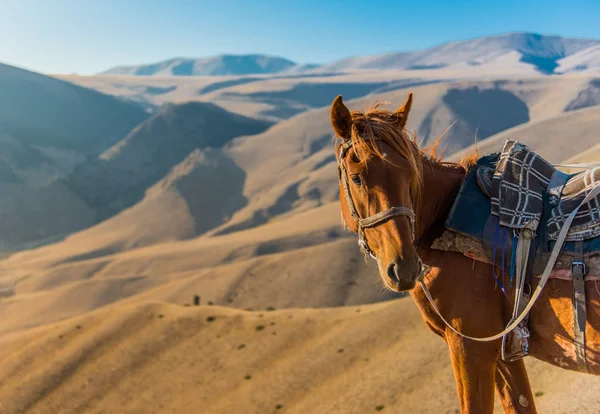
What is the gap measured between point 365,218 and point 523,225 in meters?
1.42

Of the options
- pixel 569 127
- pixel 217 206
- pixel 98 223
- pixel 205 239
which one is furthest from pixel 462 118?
pixel 98 223

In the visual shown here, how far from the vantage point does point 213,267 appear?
143ft

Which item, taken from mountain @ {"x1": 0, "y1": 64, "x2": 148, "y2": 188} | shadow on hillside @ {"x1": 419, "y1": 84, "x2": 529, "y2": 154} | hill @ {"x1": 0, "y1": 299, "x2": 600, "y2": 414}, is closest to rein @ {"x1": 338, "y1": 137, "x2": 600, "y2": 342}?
hill @ {"x1": 0, "y1": 299, "x2": 600, "y2": 414}

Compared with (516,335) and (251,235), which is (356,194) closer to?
(516,335)

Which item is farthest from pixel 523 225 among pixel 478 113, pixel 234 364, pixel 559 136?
pixel 478 113

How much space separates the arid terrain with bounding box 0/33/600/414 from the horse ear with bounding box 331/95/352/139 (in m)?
5.36

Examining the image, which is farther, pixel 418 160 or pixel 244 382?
pixel 244 382

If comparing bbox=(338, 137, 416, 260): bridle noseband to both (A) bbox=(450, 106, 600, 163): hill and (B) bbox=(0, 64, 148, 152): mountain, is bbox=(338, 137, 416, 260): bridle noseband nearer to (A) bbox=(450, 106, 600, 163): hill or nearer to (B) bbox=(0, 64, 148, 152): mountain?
(A) bbox=(450, 106, 600, 163): hill

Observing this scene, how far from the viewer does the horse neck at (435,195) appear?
412cm

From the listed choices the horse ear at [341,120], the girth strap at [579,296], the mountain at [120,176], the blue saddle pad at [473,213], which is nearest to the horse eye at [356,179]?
the horse ear at [341,120]

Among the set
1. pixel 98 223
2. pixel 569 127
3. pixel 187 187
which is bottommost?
pixel 98 223

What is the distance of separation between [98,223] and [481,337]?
7776cm

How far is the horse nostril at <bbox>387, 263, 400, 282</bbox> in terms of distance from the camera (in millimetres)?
3240

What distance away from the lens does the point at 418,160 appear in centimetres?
387
